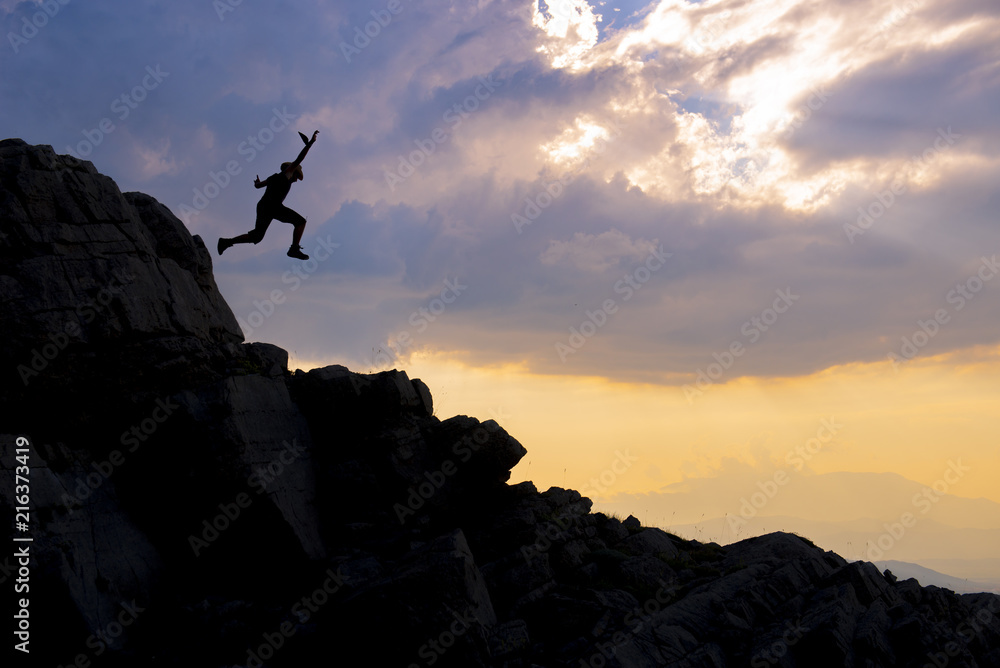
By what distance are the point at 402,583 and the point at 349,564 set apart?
3540 millimetres

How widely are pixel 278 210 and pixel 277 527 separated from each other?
10.7 metres

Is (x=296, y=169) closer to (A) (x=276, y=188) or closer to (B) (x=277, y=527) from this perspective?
(A) (x=276, y=188)

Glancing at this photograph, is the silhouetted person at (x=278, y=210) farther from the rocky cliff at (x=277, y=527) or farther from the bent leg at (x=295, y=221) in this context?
the rocky cliff at (x=277, y=527)

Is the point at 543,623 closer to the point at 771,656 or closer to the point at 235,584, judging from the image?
the point at 771,656

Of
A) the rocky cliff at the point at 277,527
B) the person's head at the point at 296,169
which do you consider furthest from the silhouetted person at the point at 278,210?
the rocky cliff at the point at 277,527

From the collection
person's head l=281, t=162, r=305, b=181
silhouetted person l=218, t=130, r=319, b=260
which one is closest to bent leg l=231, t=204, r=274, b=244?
silhouetted person l=218, t=130, r=319, b=260

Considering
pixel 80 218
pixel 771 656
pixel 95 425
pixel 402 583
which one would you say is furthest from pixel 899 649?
pixel 80 218

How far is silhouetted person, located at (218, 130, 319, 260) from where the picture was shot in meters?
21.9

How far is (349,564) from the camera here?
1791 centimetres

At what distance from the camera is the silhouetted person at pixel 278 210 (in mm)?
21875

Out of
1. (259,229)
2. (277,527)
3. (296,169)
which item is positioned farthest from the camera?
(259,229)

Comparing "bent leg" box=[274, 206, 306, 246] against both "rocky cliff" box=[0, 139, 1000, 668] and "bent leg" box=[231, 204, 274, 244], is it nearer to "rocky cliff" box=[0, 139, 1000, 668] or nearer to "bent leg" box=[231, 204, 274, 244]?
"bent leg" box=[231, 204, 274, 244]

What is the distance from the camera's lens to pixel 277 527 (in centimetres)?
1792

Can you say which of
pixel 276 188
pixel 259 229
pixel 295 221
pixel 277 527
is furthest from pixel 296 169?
pixel 277 527
